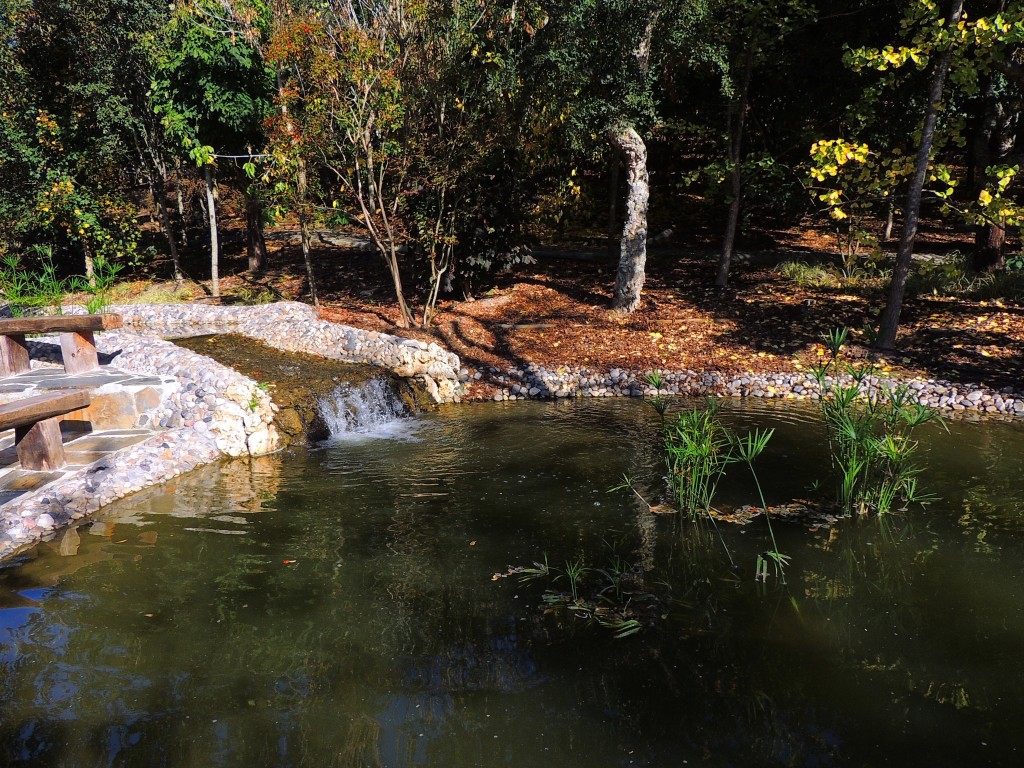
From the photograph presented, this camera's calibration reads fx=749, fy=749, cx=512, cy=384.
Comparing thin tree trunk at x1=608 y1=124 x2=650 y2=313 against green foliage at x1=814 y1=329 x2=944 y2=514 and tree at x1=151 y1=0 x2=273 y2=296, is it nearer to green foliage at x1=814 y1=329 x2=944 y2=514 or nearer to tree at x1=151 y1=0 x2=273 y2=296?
tree at x1=151 y1=0 x2=273 y2=296

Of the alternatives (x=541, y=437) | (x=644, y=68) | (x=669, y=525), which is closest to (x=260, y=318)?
(x=541, y=437)

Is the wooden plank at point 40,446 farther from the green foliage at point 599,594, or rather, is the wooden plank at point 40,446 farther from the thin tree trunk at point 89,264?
the thin tree trunk at point 89,264

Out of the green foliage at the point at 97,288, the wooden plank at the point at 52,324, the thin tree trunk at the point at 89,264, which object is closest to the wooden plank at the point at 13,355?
the wooden plank at the point at 52,324

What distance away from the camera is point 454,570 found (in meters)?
4.95

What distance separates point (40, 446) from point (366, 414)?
131 inches

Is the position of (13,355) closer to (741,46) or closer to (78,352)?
(78,352)

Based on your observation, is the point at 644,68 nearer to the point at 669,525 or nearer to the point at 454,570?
the point at 669,525

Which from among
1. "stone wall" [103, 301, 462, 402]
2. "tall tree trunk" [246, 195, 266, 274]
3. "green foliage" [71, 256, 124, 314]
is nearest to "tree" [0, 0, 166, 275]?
"green foliage" [71, 256, 124, 314]

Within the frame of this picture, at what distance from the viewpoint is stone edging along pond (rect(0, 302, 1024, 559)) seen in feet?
20.0

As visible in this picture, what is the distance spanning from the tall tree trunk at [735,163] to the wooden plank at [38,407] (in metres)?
9.86

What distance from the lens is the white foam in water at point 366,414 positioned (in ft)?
27.2

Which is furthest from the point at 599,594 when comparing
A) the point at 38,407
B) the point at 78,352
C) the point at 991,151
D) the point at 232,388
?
the point at 991,151

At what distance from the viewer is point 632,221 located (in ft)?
38.2

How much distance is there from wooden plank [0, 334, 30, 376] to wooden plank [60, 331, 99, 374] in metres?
0.42
